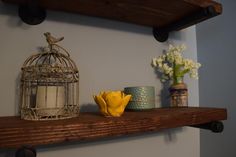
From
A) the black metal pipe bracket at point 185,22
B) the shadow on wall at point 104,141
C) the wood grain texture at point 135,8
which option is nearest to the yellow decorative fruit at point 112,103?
the shadow on wall at point 104,141

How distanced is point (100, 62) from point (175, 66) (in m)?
0.28

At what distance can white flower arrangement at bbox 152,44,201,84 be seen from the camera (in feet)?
2.42

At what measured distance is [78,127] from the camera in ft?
1.36

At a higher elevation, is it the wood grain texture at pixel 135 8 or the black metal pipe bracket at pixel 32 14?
the wood grain texture at pixel 135 8

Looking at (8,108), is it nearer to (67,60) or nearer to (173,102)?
(67,60)

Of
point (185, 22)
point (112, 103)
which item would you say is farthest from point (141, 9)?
point (112, 103)

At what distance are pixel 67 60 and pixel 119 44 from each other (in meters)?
0.21

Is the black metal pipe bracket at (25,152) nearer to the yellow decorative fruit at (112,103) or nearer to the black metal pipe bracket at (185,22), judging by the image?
the yellow decorative fruit at (112,103)

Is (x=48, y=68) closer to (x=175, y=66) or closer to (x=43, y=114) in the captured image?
(x=43, y=114)

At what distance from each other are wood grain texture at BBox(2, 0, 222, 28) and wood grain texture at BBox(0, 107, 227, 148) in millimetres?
318

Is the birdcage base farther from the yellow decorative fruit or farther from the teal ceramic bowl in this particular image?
the teal ceramic bowl

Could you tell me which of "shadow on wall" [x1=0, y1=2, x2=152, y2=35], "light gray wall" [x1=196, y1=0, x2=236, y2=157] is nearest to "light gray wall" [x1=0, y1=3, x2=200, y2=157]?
"shadow on wall" [x1=0, y1=2, x2=152, y2=35]

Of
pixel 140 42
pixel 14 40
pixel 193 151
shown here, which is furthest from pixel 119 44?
pixel 193 151

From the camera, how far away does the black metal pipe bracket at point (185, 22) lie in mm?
636
